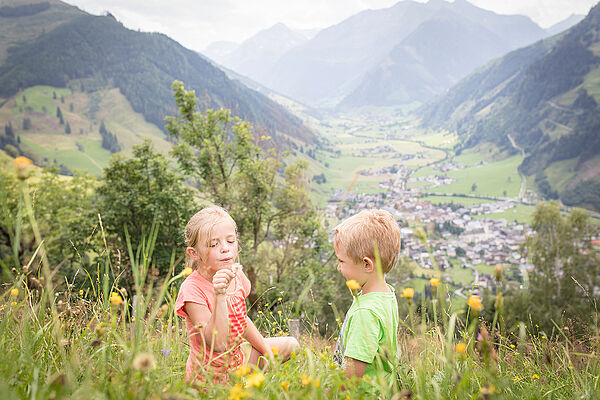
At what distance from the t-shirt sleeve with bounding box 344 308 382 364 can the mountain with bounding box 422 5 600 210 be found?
4226 inches

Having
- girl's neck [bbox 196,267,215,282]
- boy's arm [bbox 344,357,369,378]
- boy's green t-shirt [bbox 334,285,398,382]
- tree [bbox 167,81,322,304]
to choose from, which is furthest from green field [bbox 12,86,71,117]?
boy's arm [bbox 344,357,369,378]

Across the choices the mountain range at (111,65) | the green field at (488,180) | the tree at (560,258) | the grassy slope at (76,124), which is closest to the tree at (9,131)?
the grassy slope at (76,124)

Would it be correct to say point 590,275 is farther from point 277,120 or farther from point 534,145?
point 277,120

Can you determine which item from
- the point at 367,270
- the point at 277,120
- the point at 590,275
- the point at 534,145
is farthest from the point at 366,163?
the point at 367,270

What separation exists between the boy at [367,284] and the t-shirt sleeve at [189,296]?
0.97 metres

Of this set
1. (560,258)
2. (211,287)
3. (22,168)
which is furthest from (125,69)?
(22,168)

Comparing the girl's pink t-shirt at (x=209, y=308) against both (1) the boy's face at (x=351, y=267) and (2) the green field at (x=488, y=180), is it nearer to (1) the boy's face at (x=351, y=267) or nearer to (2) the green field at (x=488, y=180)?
(1) the boy's face at (x=351, y=267)

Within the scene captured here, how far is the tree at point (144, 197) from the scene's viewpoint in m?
15.9

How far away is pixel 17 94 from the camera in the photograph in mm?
128750

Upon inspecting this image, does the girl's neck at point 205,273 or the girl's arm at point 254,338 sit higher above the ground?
the girl's neck at point 205,273

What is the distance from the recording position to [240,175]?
14570mm

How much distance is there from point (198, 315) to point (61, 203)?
23.4 m

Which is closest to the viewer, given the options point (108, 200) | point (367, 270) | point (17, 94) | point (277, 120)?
point (367, 270)

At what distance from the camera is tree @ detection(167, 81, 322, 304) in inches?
569
